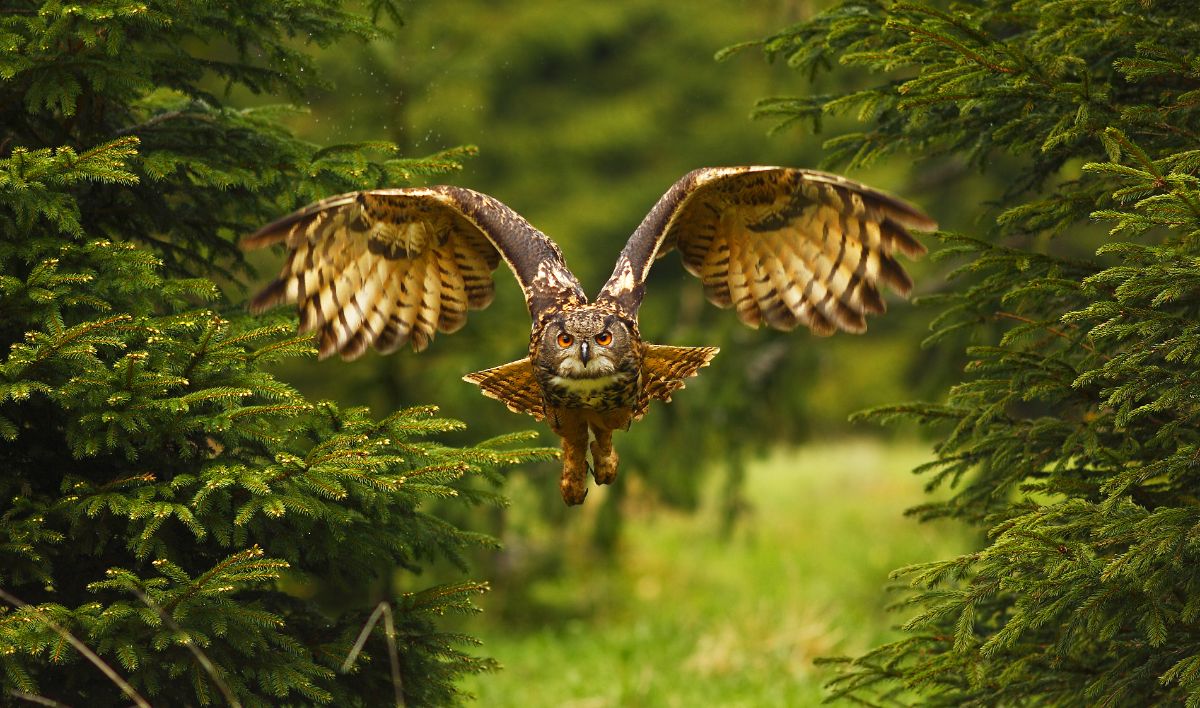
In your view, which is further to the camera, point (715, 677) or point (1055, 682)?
point (715, 677)

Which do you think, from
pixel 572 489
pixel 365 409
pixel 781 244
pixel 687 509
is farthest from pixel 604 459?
pixel 687 509

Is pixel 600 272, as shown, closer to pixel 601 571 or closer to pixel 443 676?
pixel 601 571

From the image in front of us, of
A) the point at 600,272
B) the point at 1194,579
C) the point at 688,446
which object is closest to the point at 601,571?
the point at 688,446

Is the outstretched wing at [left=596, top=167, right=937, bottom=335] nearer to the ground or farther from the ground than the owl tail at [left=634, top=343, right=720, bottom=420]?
farther from the ground

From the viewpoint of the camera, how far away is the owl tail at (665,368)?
4.01m

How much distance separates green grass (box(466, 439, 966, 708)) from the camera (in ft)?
25.1

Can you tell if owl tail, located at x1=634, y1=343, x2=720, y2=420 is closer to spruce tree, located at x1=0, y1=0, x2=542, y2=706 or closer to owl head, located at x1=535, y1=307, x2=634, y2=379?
owl head, located at x1=535, y1=307, x2=634, y2=379

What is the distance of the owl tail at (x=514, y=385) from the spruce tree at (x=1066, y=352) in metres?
1.28

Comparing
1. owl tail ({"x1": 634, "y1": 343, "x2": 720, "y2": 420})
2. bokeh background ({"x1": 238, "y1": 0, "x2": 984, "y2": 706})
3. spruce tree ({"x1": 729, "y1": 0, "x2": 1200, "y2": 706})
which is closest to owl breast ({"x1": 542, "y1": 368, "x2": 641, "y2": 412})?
owl tail ({"x1": 634, "y1": 343, "x2": 720, "y2": 420})

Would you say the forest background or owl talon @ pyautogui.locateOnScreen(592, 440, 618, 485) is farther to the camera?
owl talon @ pyautogui.locateOnScreen(592, 440, 618, 485)

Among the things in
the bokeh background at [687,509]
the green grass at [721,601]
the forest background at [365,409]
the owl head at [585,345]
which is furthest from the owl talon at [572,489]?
the green grass at [721,601]

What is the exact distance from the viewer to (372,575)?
4.21 metres

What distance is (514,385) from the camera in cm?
414

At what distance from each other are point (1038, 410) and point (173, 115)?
8938 mm
